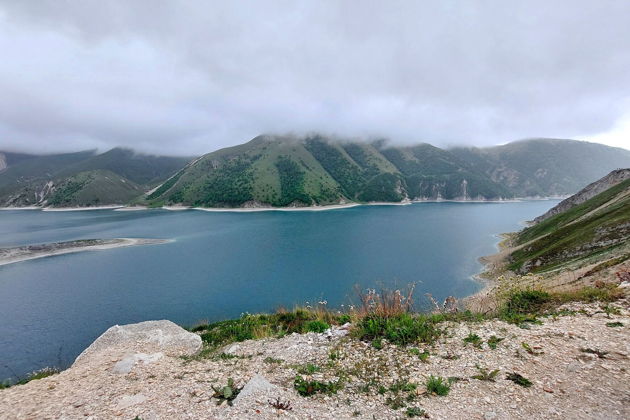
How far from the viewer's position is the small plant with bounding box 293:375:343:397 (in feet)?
19.6

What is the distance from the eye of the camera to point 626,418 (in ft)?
14.8

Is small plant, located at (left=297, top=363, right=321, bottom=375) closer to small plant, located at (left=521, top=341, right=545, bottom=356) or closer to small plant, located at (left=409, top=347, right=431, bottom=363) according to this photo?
small plant, located at (left=409, top=347, right=431, bottom=363)

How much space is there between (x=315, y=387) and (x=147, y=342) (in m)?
7.54

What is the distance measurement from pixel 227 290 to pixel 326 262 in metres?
20.8

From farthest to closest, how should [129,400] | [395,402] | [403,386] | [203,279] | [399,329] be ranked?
[203,279] → [399,329] → [129,400] → [403,386] → [395,402]

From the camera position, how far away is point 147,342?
1048 cm

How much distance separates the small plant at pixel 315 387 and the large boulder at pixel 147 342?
4.89 meters

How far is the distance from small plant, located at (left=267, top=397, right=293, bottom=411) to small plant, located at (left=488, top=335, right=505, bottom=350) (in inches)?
191

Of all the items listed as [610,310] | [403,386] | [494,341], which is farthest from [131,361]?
[610,310]

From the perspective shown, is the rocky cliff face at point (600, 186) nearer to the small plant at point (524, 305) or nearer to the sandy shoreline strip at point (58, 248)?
the small plant at point (524, 305)

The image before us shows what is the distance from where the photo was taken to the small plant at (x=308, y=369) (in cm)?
676

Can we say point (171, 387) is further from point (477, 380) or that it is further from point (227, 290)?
point (227, 290)

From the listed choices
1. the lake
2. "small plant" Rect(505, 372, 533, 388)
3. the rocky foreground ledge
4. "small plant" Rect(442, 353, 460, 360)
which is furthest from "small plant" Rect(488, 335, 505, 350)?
the lake

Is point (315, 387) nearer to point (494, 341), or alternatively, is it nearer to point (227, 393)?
point (227, 393)
